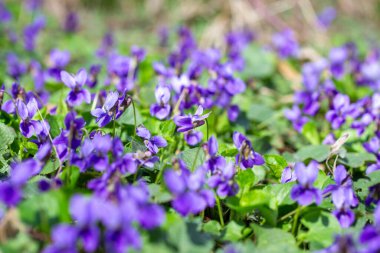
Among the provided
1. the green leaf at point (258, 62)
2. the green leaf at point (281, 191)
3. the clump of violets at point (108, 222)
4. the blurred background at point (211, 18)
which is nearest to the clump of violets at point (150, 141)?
the green leaf at point (281, 191)

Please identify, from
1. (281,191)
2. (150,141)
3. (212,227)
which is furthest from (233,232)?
(150,141)

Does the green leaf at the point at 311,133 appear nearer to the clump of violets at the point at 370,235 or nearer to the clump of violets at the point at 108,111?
the clump of violets at the point at 108,111

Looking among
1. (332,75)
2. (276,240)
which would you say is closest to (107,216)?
(276,240)

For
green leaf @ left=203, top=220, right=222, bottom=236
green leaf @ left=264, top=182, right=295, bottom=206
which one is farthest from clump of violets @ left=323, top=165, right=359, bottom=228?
green leaf @ left=203, top=220, right=222, bottom=236

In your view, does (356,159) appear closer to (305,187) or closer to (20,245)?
(305,187)

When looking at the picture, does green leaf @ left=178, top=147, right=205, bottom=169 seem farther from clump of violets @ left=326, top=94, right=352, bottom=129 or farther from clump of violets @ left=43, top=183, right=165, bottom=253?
clump of violets @ left=326, top=94, right=352, bottom=129

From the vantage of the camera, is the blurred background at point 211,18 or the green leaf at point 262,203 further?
the blurred background at point 211,18
